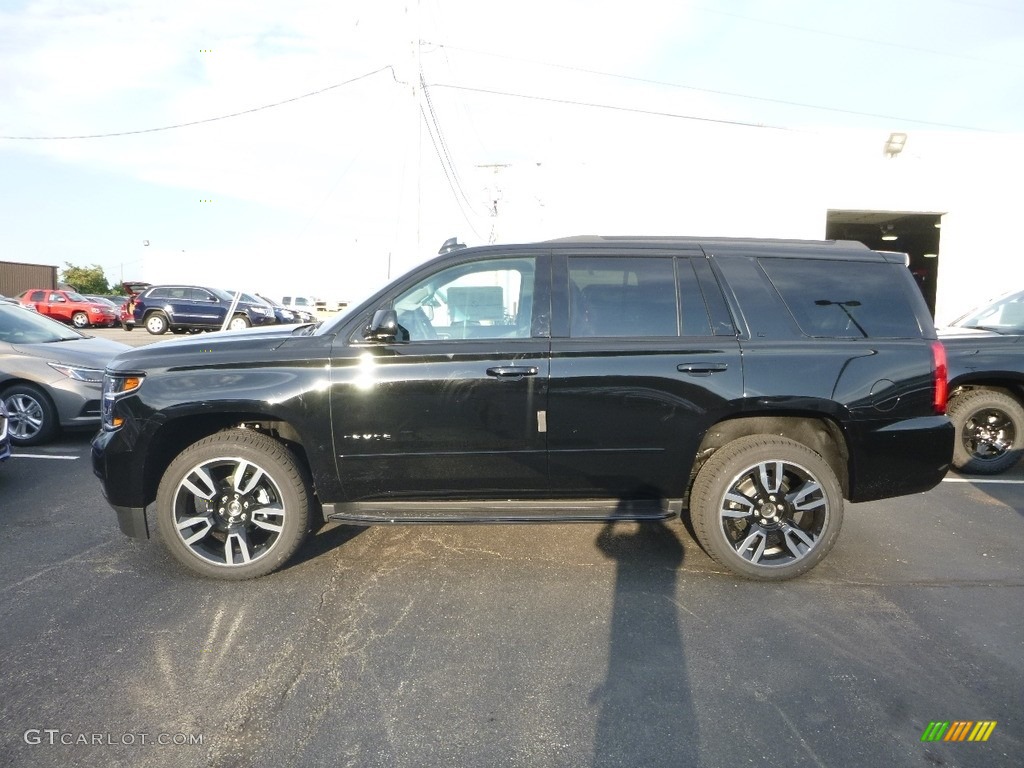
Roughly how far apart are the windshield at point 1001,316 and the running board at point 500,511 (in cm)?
491

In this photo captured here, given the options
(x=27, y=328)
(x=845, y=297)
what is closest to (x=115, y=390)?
(x=845, y=297)

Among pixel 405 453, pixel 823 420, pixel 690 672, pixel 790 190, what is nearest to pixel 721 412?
pixel 823 420

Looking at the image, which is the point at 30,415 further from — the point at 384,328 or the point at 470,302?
the point at 470,302

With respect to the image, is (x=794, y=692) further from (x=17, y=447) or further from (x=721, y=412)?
(x=17, y=447)

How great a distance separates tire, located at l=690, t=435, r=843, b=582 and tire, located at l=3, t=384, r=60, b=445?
6546 mm

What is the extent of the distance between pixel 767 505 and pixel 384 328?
7.83 ft

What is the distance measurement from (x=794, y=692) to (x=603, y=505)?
1.37 m

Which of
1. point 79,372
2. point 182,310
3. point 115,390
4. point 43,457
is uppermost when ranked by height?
point 182,310

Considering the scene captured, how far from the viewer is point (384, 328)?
12.0ft

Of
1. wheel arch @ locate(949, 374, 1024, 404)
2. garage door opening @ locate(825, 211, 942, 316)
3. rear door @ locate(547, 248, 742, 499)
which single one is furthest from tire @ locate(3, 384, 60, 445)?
garage door opening @ locate(825, 211, 942, 316)

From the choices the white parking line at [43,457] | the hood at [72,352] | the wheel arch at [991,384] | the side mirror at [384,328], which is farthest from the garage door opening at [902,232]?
the white parking line at [43,457]

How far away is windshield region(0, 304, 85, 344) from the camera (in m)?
7.20

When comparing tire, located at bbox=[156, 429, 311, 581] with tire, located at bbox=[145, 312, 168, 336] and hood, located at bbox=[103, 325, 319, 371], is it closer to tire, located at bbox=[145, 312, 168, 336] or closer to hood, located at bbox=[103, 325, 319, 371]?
hood, located at bbox=[103, 325, 319, 371]

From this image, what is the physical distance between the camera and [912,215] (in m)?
15.0
